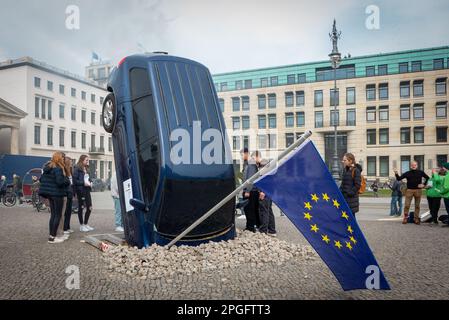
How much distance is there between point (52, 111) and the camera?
146 ft

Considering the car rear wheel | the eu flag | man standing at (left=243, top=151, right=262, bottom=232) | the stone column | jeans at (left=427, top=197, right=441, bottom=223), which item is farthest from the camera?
the stone column

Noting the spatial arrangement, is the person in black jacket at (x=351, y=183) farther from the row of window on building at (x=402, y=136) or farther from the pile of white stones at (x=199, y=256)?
the row of window on building at (x=402, y=136)

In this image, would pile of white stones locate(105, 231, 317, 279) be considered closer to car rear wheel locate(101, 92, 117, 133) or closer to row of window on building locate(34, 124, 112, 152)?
car rear wheel locate(101, 92, 117, 133)

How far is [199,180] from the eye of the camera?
5.97 metres

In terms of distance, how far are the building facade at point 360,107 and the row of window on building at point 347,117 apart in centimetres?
12

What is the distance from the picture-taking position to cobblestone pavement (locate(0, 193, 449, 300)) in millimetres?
4316

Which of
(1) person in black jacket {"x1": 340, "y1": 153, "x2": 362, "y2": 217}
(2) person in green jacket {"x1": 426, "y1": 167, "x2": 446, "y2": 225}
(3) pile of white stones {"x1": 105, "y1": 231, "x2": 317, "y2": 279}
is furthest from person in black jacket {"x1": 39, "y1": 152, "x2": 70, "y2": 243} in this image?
(2) person in green jacket {"x1": 426, "y1": 167, "x2": 446, "y2": 225}

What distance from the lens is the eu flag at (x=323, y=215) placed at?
3883mm

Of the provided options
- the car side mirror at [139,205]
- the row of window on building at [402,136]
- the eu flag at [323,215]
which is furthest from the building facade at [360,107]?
the eu flag at [323,215]

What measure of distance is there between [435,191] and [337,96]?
145ft

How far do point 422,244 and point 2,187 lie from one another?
2045 centimetres

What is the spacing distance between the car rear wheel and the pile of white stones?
2205mm

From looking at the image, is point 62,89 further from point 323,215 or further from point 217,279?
point 323,215

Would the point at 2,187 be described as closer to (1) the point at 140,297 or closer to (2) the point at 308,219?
(1) the point at 140,297
